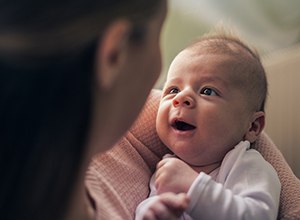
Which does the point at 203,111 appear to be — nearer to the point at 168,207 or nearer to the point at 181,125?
the point at 181,125

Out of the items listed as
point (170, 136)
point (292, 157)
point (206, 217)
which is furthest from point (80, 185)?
point (292, 157)

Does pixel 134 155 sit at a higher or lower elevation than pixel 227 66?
lower

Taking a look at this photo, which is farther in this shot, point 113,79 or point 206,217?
point 206,217

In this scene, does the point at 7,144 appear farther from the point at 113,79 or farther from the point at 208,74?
the point at 208,74

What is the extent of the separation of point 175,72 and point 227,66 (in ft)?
0.35

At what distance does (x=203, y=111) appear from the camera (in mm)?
935

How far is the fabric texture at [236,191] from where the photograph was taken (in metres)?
0.81

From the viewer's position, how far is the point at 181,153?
95 cm

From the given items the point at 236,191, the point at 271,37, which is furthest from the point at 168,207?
the point at 271,37

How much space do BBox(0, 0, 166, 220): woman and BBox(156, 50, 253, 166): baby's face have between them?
44 centimetres

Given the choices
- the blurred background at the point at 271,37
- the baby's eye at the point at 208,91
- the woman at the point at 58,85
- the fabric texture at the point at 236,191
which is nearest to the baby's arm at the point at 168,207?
the fabric texture at the point at 236,191

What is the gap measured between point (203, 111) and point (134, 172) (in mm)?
178

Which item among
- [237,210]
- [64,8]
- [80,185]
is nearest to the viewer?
[64,8]

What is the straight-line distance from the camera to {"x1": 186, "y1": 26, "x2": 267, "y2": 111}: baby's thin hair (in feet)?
3.29
